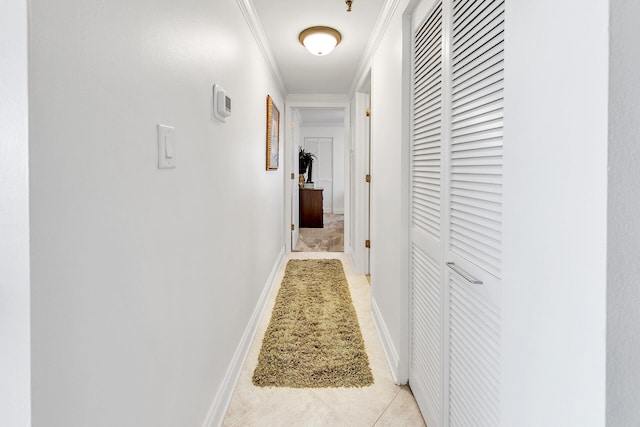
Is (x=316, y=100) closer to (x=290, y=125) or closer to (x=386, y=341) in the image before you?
(x=290, y=125)

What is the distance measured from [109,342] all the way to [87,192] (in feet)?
1.07

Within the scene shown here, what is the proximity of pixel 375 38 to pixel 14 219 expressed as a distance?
2.69 meters

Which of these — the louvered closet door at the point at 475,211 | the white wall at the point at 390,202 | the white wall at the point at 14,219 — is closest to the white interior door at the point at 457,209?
the louvered closet door at the point at 475,211

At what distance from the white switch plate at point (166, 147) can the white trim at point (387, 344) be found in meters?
1.57

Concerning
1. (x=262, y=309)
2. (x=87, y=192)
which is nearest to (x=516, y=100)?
(x=87, y=192)

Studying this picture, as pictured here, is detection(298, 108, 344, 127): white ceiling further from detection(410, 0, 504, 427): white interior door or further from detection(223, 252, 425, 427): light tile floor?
detection(223, 252, 425, 427): light tile floor

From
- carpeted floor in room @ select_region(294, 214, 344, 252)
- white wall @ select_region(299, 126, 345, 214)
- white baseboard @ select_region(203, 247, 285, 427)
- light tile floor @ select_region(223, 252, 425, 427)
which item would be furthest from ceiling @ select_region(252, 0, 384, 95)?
white wall @ select_region(299, 126, 345, 214)

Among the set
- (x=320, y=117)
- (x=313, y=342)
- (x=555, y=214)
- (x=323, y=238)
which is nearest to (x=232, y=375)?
(x=313, y=342)

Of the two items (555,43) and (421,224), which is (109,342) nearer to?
(555,43)

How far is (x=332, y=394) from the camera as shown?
195cm

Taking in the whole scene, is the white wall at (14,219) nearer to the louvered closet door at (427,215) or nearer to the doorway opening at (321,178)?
the louvered closet door at (427,215)

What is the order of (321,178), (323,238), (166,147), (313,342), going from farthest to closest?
(321,178)
(323,238)
(313,342)
(166,147)

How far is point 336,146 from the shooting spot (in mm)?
9703

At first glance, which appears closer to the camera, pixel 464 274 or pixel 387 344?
pixel 464 274
